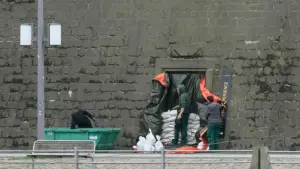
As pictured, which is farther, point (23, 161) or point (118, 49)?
point (118, 49)

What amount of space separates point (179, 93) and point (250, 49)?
2.43m

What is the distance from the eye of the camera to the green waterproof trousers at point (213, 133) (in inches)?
928

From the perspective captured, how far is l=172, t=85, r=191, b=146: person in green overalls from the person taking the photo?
24.5 meters

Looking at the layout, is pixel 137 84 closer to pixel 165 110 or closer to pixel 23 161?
pixel 165 110

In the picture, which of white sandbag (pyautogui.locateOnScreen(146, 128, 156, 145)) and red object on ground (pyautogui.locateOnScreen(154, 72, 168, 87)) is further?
red object on ground (pyautogui.locateOnScreen(154, 72, 168, 87))

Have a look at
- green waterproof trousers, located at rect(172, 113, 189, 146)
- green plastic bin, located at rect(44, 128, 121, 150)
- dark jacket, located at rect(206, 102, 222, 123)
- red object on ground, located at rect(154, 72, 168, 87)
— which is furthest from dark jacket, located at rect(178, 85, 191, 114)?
green plastic bin, located at rect(44, 128, 121, 150)

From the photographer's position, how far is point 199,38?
25141 millimetres

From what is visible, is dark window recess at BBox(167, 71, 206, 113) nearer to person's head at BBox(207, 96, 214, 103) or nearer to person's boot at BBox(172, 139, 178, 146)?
person's head at BBox(207, 96, 214, 103)

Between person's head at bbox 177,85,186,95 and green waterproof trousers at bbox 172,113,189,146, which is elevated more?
person's head at bbox 177,85,186,95

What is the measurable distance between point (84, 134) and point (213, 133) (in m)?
3.56

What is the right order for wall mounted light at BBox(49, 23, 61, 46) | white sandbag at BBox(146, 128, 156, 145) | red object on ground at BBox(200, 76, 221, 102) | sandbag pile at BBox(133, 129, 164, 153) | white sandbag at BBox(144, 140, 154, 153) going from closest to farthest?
wall mounted light at BBox(49, 23, 61, 46) < white sandbag at BBox(144, 140, 154, 153) < sandbag pile at BBox(133, 129, 164, 153) < white sandbag at BBox(146, 128, 156, 145) < red object on ground at BBox(200, 76, 221, 102)

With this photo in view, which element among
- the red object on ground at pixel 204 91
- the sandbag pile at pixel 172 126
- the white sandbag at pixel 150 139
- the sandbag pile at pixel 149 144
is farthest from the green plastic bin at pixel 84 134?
the red object on ground at pixel 204 91

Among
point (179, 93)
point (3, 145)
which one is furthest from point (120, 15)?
point (3, 145)

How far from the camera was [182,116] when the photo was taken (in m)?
24.6
